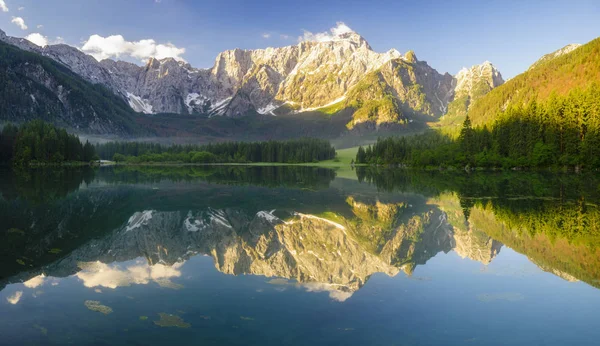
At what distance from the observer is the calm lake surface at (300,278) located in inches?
398

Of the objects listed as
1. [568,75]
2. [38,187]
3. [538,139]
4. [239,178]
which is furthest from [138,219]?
[568,75]

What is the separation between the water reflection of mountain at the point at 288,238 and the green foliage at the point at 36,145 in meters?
138

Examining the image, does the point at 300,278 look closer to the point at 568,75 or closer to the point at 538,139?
the point at 538,139

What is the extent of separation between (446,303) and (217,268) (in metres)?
9.68

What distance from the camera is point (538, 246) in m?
19.0

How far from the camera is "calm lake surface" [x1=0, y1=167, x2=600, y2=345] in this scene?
1012cm

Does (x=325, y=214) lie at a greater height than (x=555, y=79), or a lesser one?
lesser

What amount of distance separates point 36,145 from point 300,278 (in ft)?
560

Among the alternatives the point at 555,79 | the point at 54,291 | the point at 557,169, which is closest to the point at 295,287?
the point at 54,291

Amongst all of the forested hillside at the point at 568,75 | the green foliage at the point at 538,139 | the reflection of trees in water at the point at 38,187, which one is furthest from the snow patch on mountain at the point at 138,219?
the forested hillside at the point at 568,75

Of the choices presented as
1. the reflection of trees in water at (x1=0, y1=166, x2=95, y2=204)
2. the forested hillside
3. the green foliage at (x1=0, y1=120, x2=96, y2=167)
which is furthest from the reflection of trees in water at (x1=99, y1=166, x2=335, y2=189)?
the forested hillside

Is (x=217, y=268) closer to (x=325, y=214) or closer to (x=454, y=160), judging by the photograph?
(x=325, y=214)

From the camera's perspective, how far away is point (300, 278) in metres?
15.0

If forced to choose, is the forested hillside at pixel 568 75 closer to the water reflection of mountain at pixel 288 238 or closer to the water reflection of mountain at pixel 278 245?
the water reflection of mountain at pixel 288 238
